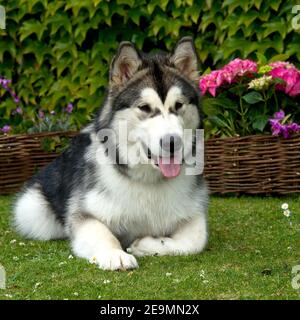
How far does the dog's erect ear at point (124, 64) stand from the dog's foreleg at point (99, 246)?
905 millimetres

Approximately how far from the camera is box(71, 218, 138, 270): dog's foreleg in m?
4.43

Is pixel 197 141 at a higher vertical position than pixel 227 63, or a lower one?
lower

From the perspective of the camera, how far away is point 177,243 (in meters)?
4.85

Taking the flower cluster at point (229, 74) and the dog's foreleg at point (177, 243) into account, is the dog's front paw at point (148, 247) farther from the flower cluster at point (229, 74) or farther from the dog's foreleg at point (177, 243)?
the flower cluster at point (229, 74)

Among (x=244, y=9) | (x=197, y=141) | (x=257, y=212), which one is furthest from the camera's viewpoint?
(x=244, y=9)

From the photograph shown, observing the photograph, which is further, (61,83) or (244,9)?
(61,83)

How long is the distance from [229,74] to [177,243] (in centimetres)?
249

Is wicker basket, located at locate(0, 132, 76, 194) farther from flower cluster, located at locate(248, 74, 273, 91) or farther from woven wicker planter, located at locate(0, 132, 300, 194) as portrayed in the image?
flower cluster, located at locate(248, 74, 273, 91)

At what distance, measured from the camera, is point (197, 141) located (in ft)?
16.0

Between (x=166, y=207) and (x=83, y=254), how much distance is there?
0.61 m

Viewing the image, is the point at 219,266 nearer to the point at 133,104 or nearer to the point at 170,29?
the point at 133,104
